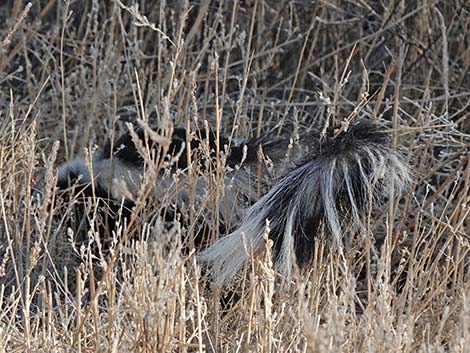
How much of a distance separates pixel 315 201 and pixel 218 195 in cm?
42

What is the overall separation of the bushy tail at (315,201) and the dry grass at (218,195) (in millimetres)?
97

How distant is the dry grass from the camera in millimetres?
2650

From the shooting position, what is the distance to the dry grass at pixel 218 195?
8.70ft

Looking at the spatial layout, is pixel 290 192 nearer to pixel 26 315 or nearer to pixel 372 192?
pixel 372 192

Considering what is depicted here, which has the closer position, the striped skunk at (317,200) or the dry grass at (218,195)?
the dry grass at (218,195)

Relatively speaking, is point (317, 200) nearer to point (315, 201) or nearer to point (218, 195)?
point (315, 201)

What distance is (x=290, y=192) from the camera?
2955 mm

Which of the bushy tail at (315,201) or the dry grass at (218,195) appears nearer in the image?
the dry grass at (218,195)

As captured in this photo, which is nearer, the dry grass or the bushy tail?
the dry grass

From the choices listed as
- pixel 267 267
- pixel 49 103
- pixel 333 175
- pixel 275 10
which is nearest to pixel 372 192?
pixel 333 175

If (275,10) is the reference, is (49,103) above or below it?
below

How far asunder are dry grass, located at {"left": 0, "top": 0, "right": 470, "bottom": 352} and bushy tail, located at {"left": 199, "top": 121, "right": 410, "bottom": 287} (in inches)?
3.8

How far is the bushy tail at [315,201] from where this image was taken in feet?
9.46

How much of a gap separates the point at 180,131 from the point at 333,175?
4.49ft
